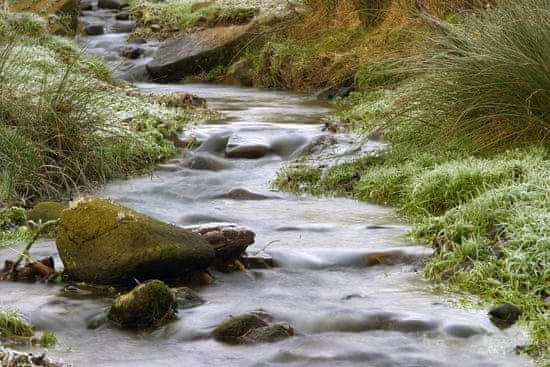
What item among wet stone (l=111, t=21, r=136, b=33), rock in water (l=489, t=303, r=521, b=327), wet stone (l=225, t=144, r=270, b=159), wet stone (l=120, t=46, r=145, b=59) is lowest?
wet stone (l=225, t=144, r=270, b=159)

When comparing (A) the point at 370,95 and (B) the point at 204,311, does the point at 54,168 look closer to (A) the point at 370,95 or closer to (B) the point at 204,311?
(B) the point at 204,311

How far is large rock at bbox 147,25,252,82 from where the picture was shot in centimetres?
1838

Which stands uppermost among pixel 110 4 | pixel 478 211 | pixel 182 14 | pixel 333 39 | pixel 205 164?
pixel 110 4

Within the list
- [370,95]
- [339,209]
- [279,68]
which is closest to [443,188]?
[339,209]

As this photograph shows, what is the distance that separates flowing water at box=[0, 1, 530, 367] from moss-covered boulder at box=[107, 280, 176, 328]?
0.10 m

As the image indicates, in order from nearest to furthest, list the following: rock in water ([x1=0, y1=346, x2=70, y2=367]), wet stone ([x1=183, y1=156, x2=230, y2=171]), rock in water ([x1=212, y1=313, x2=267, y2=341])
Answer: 1. rock in water ([x1=0, y1=346, x2=70, y2=367])
2. rock in water ([x1=212, y1=313, x2=267, y2=341])
3. wet stone ([x1=183, y1=156, x2=230, y2=171])

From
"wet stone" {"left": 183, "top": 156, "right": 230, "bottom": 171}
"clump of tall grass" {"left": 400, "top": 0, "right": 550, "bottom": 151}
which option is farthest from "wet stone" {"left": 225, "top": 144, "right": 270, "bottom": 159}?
"clump of tall grass" {"left": 400, "top": 0, "right": 550, "bottom": 151}

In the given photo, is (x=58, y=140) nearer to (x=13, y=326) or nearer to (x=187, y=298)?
(x=187, y=298)

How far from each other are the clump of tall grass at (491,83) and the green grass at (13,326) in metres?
4.53

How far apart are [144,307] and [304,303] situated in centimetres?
92

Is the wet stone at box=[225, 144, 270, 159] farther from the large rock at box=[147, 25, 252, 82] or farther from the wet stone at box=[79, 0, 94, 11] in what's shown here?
the wet stone at box=[79, 0, 94, 11]

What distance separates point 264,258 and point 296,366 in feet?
6.02

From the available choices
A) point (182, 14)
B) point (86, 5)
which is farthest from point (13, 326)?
point (86, 5)

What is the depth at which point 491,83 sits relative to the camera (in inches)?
324
